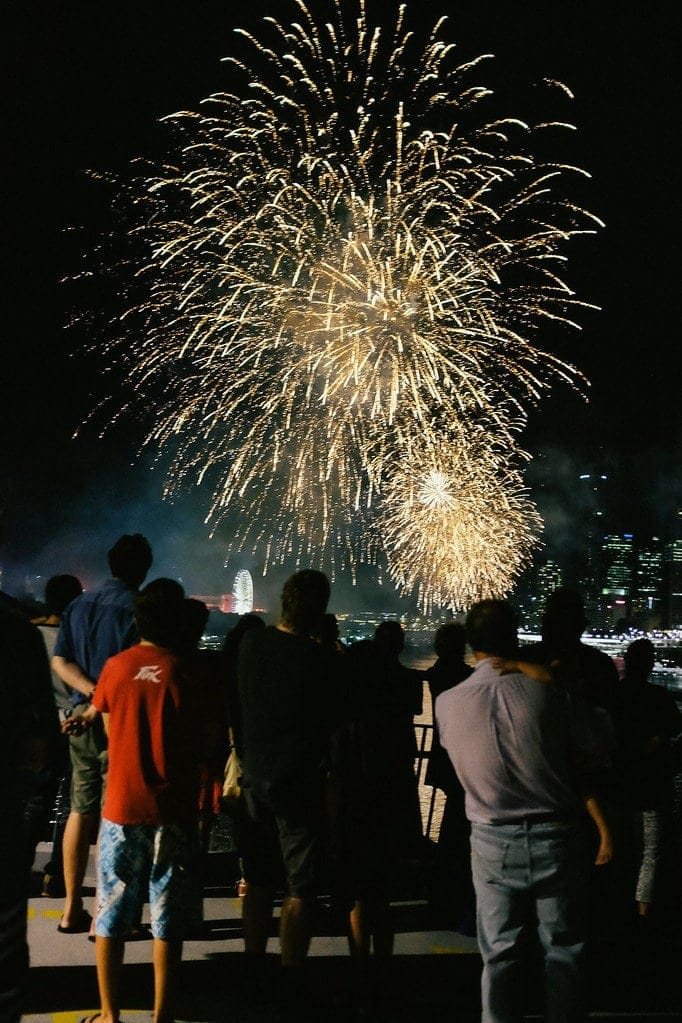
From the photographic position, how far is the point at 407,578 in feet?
103

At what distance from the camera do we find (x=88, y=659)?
19.1 ft

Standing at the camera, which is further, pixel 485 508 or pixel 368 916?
pixel 485 508

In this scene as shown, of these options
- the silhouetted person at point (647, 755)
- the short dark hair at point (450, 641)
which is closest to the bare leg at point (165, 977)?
the short dark hair at point (450, 641)

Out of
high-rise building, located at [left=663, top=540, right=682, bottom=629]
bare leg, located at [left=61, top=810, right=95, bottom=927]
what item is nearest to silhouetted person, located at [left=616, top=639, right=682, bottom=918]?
bare leg, located at [left=61, top=810, right=95, bottom=927]

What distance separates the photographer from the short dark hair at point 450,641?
6.66 metres

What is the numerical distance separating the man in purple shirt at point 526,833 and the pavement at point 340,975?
48.3 inches

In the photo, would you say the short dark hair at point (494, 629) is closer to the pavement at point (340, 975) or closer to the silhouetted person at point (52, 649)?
the pavement at point (340, 975)

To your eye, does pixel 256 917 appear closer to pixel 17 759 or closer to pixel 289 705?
pixel 289 705

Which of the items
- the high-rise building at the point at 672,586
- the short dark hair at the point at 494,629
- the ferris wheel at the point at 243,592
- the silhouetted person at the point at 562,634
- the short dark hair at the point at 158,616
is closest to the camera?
the short dark hair at the point at 494,629

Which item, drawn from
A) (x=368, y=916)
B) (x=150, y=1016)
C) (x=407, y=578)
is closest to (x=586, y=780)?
(x=368, y=916)

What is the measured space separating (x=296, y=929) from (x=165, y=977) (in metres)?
0.68

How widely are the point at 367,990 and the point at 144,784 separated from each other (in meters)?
1.67

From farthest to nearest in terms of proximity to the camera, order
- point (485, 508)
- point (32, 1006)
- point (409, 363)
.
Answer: point (485, 508), point (409, 363), point (32, 1006)

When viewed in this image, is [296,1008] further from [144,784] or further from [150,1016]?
[144,784]
